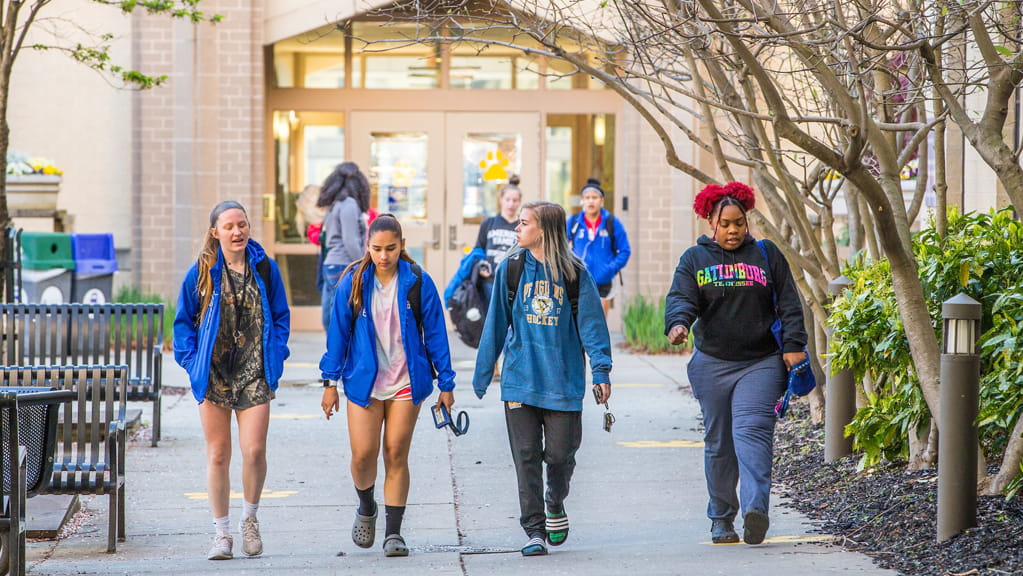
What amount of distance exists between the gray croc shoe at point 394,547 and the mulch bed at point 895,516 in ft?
6.43

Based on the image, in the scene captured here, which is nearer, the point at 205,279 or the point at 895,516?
the point at 205,279

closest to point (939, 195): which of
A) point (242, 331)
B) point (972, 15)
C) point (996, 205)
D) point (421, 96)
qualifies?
point (972, 15)

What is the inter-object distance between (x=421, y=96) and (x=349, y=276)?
9.99 metres

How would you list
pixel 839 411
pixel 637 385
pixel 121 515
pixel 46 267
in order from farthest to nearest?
pixel 46 267
pixel 637 385
pixel 839 411
pixel 121 515

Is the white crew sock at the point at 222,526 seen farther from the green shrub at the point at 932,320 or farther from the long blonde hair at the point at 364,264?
the green shrub at the point at 932,320

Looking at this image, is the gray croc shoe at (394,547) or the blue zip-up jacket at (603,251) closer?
the gray croc shoe at (394,547)

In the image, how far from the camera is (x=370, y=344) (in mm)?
5656

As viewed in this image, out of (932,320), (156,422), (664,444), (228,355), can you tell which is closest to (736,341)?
(932,320)

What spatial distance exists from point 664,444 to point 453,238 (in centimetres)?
751

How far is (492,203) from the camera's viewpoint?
1555 cm

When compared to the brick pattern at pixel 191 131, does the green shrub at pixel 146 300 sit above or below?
below

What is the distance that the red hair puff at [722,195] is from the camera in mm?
5801

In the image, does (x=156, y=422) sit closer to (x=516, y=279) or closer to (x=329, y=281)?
(x=329, y=281)

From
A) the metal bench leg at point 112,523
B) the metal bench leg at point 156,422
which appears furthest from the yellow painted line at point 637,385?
the metal bench leg at point 112,523
